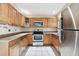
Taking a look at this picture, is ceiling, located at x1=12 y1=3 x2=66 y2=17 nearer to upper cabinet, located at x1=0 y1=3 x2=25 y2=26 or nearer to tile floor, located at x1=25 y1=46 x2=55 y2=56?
upper cabinet, located at x1=0 y1=3 x2=25 y2=26

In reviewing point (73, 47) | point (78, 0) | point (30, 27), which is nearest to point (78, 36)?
point (73, 47)

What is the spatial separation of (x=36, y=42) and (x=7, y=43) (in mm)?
3427

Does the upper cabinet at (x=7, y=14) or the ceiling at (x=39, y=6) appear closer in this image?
the upper cabinet at (x=7, y=14)

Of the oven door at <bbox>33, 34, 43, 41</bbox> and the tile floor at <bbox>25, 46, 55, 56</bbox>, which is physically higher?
the oven door at <bbox>33, 34, 43, 41</bbox>

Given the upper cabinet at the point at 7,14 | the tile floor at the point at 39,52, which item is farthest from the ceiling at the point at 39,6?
the tile floor at the point at 39,52

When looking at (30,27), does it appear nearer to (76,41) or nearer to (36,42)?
(36,42)

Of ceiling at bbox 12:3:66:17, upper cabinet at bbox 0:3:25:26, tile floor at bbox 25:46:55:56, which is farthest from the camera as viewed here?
tile floor at bbox 25:46:55:56

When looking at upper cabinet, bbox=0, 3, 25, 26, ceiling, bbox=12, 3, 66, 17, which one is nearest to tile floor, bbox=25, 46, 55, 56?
upper cabinet, bbox=0, 3, 25, 26

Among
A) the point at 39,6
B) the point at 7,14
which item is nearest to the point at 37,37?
the point at 39,6

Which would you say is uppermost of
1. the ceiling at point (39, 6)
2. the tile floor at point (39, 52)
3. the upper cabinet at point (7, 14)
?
the ceiling at point (39, 6)

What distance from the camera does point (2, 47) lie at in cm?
203

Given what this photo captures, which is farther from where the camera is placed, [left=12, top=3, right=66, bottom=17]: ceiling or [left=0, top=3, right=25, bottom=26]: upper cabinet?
[left=12, top=3, right=66, bottom=17]: ceiling

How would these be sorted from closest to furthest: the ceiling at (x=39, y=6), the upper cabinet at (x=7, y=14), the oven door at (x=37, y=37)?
the upper cabinet at (x=7, y=14), the ceiling at (x=39, y=6), the oven door at (x=37, y=37)

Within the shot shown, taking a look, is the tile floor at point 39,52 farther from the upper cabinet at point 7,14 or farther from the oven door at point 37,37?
the upper cabinet at point 7,14
